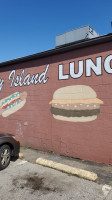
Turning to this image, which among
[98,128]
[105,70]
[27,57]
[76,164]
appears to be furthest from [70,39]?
[76,164]

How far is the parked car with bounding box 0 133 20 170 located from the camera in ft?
16.7

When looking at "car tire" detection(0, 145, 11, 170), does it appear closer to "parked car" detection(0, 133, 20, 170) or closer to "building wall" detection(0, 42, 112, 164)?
"parked car" detection(0, 133, 20, 170)

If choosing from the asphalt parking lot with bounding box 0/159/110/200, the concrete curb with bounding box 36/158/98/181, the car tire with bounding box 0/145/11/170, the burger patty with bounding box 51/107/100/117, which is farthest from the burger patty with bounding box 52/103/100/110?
the car tire with bounding box 0/145/11/170

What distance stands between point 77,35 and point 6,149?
9.97m

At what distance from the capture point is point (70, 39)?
1270cm

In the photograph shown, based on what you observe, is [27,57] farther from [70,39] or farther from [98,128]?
[70,39]

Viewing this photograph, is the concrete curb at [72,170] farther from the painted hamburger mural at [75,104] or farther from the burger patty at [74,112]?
the burger patty at [74,112]

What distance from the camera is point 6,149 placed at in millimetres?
5297

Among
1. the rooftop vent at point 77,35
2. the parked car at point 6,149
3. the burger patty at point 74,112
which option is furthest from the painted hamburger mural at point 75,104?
the rooftop vent at point 77,35

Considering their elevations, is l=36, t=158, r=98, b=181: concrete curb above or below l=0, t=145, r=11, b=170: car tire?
below

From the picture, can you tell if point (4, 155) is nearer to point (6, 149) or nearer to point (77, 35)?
point (6, 149)

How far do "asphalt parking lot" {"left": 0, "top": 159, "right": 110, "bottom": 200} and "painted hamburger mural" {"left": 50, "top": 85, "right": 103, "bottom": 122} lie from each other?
211 cm

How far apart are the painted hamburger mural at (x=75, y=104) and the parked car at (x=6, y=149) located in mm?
1968

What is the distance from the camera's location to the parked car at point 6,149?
508cm
